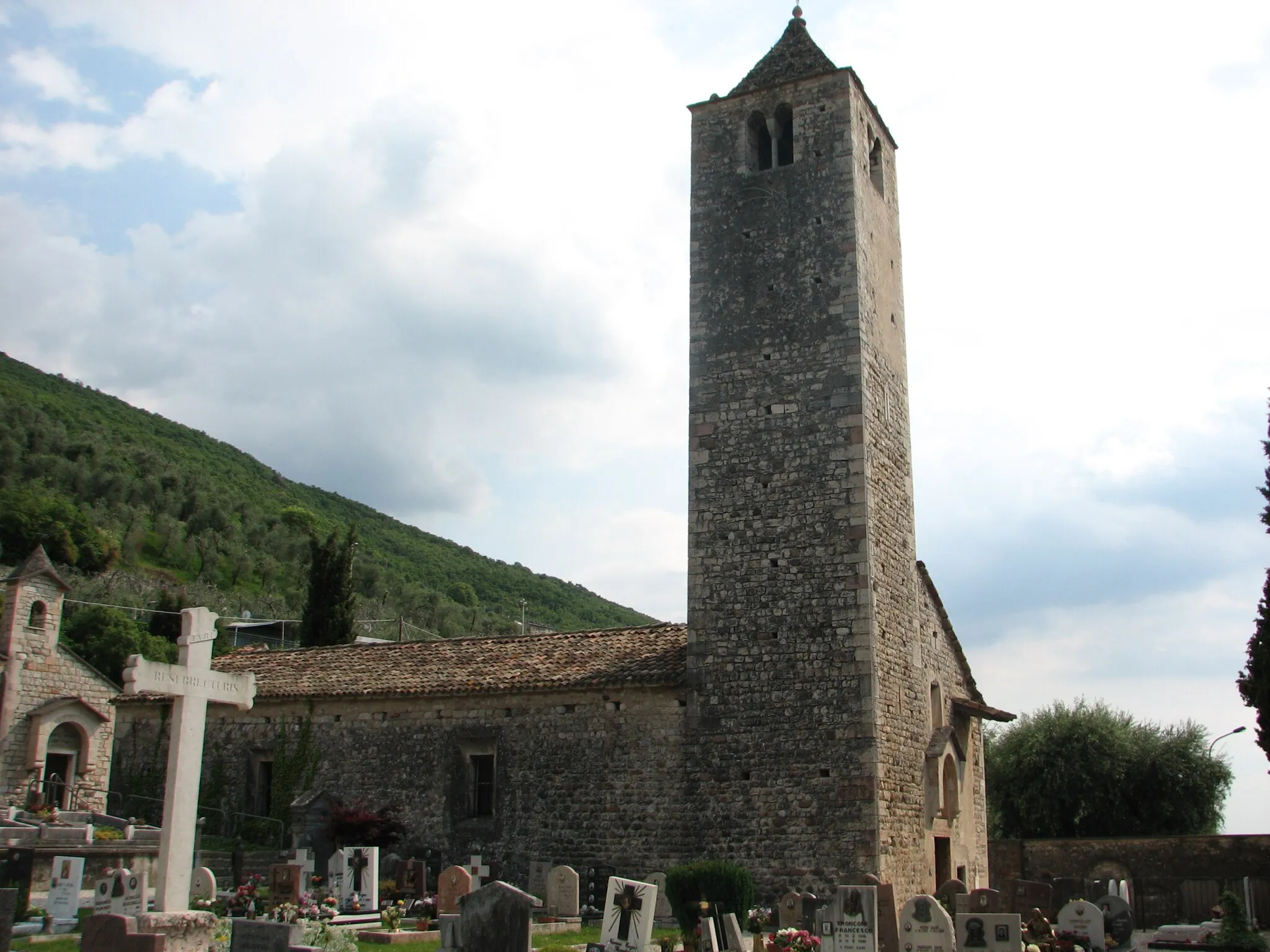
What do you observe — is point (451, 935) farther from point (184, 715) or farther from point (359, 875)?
point (359, 875)

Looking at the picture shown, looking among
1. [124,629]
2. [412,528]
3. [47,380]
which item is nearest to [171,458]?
[47,380]

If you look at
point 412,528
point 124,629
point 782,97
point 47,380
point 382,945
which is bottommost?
point 382,945

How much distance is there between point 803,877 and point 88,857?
13305 mm

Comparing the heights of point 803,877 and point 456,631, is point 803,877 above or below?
below

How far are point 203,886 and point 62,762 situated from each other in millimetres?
11672

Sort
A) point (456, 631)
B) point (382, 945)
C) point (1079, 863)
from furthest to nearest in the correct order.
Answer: point (456, 631) < point (1079, 863) < point (382, 945)

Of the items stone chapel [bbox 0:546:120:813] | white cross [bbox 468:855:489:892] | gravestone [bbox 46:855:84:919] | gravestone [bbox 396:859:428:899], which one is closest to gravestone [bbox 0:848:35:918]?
gravestone [bbox 46:855:84:919]

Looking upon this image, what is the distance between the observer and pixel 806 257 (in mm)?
24703

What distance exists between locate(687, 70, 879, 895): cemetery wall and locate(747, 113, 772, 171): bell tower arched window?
0.17 m

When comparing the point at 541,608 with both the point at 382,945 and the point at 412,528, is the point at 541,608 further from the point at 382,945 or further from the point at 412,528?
the point at 382,945

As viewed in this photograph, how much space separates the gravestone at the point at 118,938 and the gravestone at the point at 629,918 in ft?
18.0

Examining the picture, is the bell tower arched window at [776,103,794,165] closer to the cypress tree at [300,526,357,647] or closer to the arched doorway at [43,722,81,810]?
the arched doorway at [43,722,81,810]

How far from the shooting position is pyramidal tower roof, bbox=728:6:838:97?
85.8ft

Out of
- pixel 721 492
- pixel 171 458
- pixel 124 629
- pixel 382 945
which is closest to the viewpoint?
pixel 382 945
